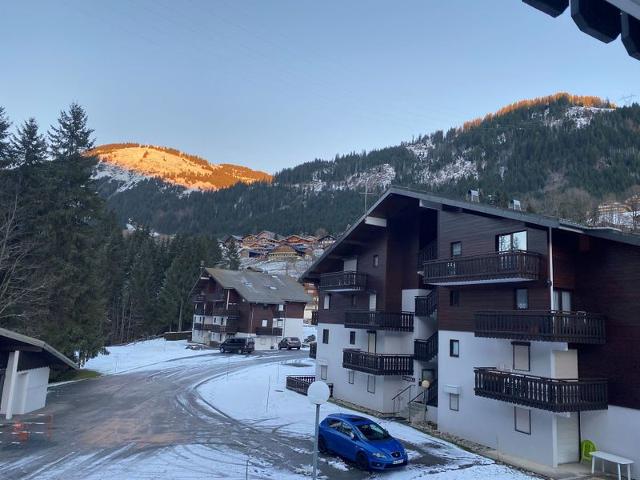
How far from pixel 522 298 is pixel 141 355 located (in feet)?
166

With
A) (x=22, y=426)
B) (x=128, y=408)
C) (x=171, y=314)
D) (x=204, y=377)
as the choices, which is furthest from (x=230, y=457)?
(x=171, y=314)

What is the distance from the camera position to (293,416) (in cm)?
2792

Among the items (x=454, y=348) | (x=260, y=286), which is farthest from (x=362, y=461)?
(x=260, y=286)

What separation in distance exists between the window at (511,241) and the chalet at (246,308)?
51655 mm

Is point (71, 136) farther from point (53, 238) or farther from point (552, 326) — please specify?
point (552, 326)

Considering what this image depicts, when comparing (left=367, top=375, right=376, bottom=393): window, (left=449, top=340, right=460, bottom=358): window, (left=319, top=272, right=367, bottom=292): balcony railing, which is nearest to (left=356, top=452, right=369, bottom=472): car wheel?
(left=449, top=340, right=460, bottom=358): window

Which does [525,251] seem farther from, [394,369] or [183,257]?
[183,257]

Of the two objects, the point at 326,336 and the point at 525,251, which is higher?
the point at 525,251

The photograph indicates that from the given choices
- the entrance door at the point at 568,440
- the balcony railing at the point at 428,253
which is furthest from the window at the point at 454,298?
the entrance door at the point at 568,440

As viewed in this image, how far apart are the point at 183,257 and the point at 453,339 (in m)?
79.4

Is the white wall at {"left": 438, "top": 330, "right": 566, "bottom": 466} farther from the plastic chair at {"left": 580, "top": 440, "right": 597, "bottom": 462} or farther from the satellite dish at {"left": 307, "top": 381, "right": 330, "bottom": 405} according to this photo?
the satellite dish at {"left": 307, "top": 381, "right": 330, "bottom": 405}

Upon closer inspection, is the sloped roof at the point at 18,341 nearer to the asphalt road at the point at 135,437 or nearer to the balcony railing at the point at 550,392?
the asphalt road at the point at 135,437

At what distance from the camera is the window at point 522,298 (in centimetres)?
2163

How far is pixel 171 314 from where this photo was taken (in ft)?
280
